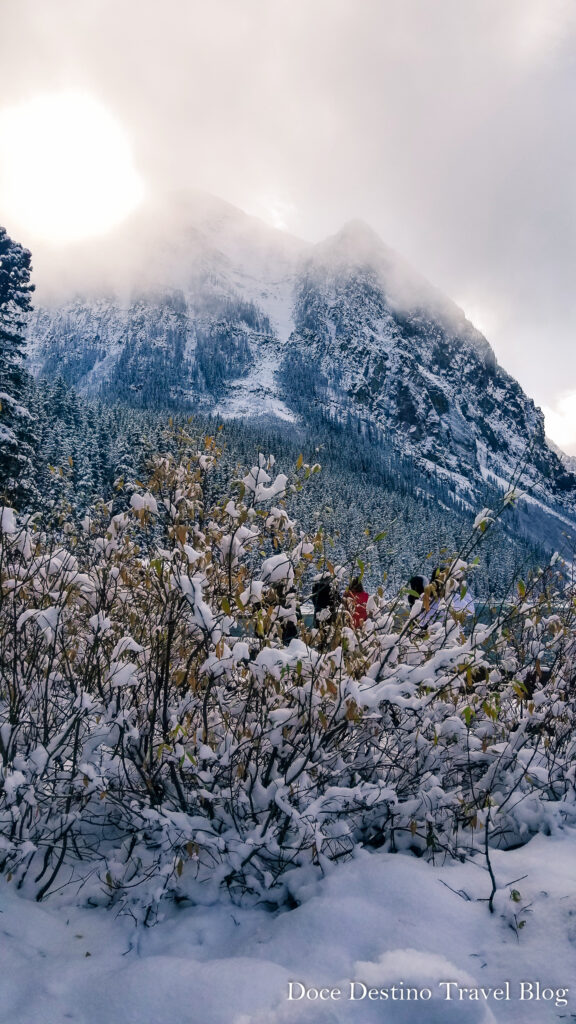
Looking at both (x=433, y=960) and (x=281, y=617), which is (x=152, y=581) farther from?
(x=433, y=960)

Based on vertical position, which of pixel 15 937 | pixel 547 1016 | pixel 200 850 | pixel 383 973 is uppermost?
pixel 547 1016

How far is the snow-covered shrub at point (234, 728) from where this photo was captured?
8.96ft

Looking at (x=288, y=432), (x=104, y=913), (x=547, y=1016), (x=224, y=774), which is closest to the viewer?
(x=547, y=1016)

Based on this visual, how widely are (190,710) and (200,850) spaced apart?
811 millimetres

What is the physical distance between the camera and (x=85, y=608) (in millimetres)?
3912

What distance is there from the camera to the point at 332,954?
7.36 feet

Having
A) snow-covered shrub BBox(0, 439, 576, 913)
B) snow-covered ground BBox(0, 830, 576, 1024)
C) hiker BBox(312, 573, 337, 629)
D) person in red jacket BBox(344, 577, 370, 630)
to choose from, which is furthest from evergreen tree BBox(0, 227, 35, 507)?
snow-covered ground BBox(0, 830, 576, 1024)

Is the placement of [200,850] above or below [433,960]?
below

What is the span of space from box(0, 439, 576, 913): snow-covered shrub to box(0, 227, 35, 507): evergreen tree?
38.8 feet

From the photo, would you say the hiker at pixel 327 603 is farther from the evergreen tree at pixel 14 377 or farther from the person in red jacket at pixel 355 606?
the evergreen tree at pixel 14 377

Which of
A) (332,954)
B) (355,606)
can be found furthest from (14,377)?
(332,954)

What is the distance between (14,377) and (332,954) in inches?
698

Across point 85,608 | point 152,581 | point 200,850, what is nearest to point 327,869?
point 200,850

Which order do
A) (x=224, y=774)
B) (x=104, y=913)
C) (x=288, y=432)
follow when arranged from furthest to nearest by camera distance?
(x=288, y=432)
(x=224, y=774)
(x=104, y=913)
